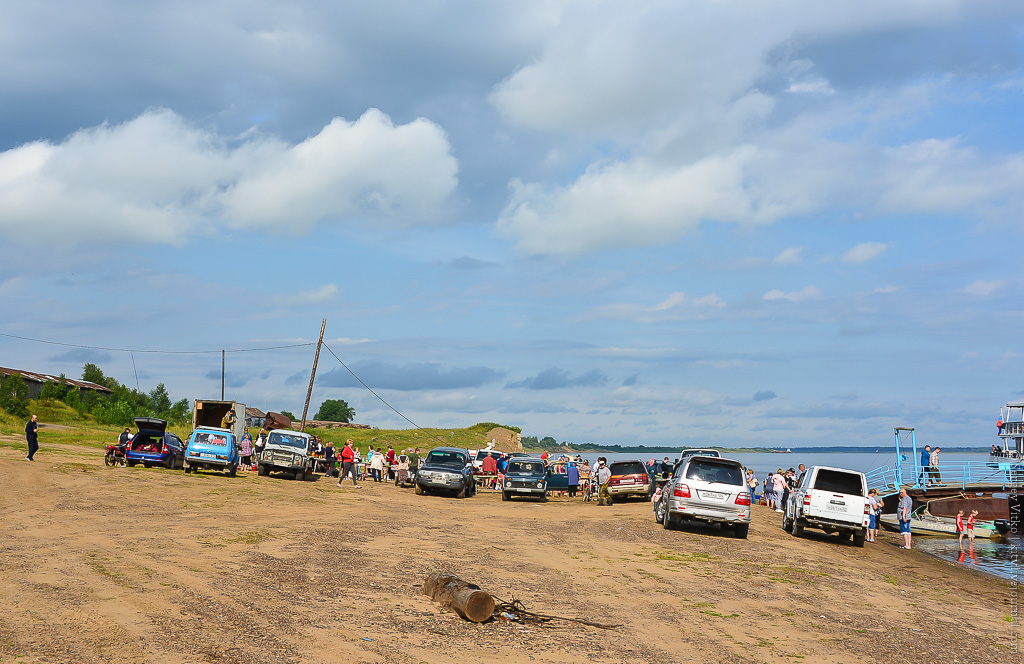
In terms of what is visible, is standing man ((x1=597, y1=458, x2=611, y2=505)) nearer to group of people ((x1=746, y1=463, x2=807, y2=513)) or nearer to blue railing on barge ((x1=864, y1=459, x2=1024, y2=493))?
group of people ((x1=746, y1=463, x2=807, y2=513))

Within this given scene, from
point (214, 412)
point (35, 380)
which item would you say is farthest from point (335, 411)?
point (214, 412)

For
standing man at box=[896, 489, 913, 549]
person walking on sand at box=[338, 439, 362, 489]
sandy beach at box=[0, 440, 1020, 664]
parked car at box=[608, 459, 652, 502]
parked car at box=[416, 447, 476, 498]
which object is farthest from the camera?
person walking on sand at box=[338, 439, 362, 489]

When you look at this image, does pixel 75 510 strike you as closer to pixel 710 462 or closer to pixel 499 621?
pixel 499 621

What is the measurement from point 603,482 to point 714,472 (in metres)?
11.5

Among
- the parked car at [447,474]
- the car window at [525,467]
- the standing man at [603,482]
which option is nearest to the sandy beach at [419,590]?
the parked car at [447,474]

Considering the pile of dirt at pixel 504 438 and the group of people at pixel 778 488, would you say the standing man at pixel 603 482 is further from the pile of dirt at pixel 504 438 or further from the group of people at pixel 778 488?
the pile of dirt at pixel 504 438

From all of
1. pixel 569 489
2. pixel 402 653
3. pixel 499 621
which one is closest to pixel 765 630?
pixel 499 621

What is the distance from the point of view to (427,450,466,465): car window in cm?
3047

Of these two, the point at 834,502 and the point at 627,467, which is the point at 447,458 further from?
the point at 834,502

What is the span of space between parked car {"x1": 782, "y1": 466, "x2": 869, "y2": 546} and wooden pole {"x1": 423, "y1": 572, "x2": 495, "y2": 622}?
43.8ft

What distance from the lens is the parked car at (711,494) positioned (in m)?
18.4

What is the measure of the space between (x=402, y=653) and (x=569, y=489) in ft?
91.9

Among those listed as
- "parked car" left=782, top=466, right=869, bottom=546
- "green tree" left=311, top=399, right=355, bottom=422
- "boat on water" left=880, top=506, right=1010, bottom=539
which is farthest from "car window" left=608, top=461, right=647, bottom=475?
"green tree" left=311, top=399, right=355, bottom=422

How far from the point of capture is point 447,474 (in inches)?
1160
